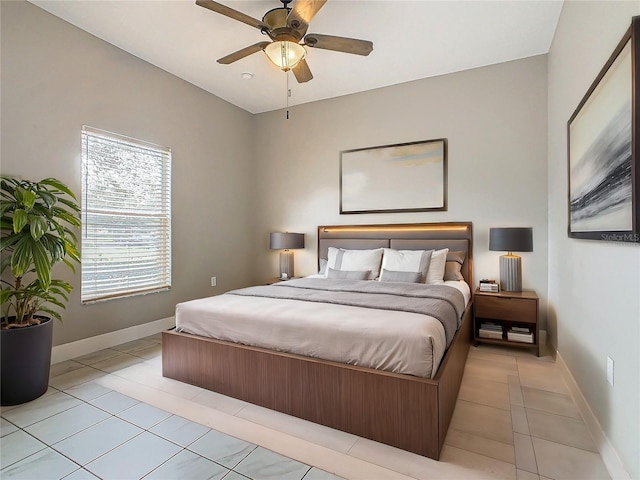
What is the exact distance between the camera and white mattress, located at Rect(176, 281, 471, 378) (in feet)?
5.80

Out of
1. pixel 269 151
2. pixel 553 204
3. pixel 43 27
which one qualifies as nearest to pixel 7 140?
pixel 43 27

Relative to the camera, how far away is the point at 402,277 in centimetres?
333

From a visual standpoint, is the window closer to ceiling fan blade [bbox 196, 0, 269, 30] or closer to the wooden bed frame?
the wooden bed frame

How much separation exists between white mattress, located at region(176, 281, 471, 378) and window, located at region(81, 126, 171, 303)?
122 cm

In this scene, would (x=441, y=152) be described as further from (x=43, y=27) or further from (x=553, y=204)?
(x=43, y=27)

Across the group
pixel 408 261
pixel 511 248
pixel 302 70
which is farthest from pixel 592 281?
pixel 302 70

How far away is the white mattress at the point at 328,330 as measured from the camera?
1.77m

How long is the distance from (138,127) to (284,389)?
312 cm

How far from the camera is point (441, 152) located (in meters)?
3.86

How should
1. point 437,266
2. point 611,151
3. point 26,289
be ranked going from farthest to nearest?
point 437,266, point 26,289, point 611,151

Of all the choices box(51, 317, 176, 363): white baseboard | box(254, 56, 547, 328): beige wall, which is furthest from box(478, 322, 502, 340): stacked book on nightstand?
box(51, 317, 176, 363): white baseboard

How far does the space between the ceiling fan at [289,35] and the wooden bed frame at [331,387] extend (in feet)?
7.14

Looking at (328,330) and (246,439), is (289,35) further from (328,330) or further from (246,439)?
(246,439)

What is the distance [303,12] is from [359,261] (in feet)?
7.98
